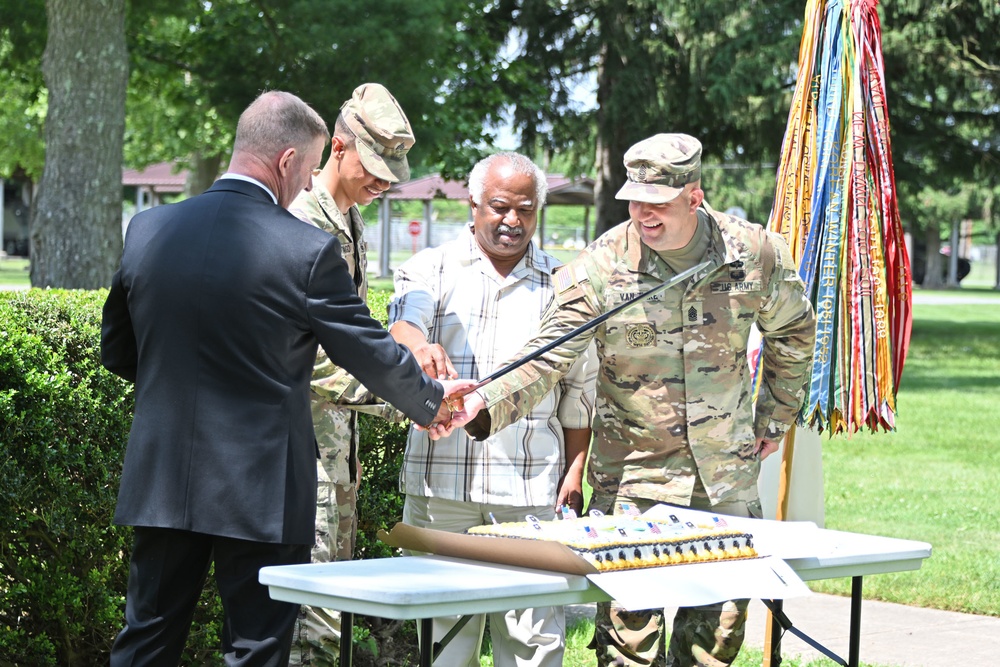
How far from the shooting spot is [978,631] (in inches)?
230

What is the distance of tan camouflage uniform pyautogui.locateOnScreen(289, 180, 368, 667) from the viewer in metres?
3.83

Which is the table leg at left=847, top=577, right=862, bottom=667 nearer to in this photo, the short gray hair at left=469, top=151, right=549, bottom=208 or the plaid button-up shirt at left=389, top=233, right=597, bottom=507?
the plaid button-up shirt at left=389, top=233, right=597, bottom=507

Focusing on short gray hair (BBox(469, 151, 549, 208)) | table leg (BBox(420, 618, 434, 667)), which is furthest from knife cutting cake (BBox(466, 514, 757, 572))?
short gray hair (BBox(469, 151, 549, 208))

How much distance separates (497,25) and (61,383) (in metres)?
15.2

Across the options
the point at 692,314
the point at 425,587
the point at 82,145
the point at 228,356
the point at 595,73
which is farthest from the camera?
the point at 595,73

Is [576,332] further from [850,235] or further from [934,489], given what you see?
[934,489]

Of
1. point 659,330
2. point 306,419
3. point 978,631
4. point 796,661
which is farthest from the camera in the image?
point 978,631

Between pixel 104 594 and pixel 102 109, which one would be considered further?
pixel 102 109

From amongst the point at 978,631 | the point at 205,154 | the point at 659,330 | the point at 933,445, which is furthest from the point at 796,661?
the point at 205,154

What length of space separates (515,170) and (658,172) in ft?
1.75

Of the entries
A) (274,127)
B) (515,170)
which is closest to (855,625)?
(515,170)

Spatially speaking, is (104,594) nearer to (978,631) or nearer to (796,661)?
(796,661)

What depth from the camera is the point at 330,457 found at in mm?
3906

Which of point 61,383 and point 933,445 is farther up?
point 61,383
